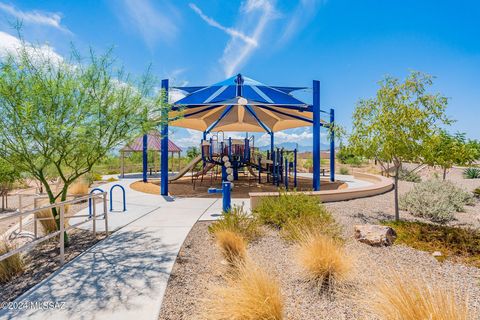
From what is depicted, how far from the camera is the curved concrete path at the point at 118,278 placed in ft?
10.3

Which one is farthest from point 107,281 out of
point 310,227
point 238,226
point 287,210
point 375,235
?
point 375,235

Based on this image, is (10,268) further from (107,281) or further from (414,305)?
(414,305)

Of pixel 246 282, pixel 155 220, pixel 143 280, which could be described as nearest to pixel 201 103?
pixel 155 220

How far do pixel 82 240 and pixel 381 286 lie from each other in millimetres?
6006

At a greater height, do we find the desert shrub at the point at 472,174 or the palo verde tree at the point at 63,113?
the palo verde tree at the point at 63,113

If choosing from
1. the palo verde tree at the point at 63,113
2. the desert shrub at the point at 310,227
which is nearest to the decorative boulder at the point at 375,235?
the desert shrub at the point at 310,227

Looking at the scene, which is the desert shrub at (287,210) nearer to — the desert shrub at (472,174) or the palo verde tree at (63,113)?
the palo verde tree at (63,113)

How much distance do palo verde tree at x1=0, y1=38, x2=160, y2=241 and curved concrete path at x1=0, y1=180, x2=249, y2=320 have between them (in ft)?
6.17

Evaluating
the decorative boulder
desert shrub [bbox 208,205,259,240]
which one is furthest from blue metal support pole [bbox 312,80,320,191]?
desert shrub [bbox 208,205,259,240]

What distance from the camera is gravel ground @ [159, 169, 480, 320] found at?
10.3ft

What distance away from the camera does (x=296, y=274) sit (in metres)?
4.04

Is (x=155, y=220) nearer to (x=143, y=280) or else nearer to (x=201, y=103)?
(x=143, y=280)

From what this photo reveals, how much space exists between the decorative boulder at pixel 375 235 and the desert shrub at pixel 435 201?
3.48 metres

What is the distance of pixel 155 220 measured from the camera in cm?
729
